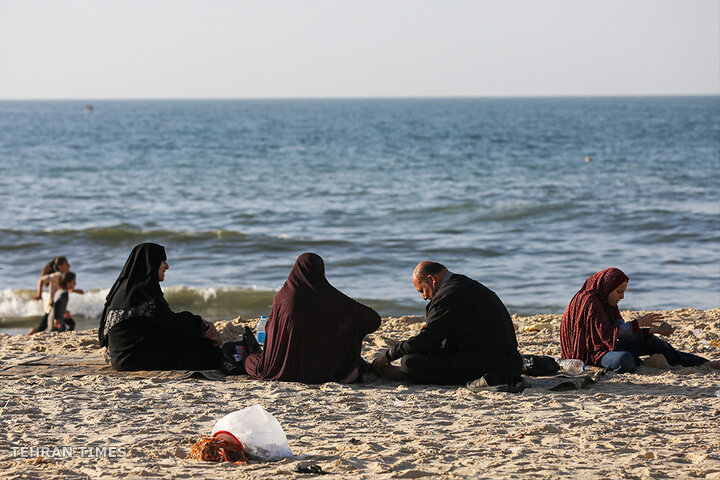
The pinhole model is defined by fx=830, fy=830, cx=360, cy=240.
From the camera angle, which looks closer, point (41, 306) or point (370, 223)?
point (41, 306)

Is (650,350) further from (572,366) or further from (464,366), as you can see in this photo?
(464,366)

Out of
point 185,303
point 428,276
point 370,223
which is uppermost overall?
point 428,276

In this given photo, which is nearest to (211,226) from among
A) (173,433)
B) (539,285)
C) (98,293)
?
(98,293)

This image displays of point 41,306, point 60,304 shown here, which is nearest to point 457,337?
point 60,304

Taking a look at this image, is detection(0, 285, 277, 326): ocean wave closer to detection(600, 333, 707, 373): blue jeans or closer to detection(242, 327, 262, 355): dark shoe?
detection(242, 327, 262, 355): dark shoe

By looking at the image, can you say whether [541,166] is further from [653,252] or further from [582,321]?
[582,321]

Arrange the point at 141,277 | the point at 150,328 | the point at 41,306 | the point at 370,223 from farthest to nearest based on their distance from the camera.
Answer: the point at 370,223, the point at 41,306, the point at 150,328, the point at 141,277

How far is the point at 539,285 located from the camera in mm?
12859

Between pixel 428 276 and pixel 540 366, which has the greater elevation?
pixel 428 276

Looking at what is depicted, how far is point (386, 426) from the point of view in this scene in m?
5.32

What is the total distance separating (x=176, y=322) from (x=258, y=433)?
2.30m

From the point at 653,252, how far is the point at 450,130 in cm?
4950

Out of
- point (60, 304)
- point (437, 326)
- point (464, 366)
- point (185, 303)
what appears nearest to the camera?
point (437, 326)

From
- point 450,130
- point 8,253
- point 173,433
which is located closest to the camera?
point 173,433
